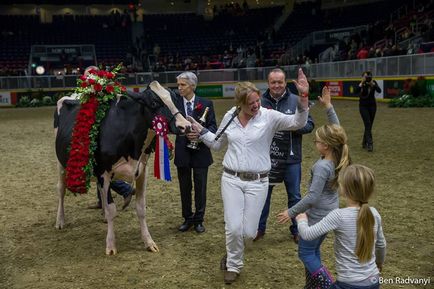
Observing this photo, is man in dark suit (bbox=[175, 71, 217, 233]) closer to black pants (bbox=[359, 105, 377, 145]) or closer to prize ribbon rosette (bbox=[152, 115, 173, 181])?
prize ribbon rosette (bbox=[152, 115, 173, 181])

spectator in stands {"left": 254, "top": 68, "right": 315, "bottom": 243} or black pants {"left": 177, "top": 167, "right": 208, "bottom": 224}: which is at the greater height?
spectator in stands {"left": 254, "top": 68, "right": 315, "bottom": 243}

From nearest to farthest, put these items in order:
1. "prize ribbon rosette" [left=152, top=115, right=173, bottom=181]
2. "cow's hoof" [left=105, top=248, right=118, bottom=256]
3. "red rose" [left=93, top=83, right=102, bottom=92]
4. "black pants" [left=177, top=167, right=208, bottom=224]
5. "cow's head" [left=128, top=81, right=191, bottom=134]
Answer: "cow's head" [left=128, top=81, right=191, bottom=134] < "prize ribbon rosette" [left=152, top=115, right=173, bottom=181] < "cow's hoof" [left=105, top=248, right=118, bottom=256] < "red rose" [left=93, top=83, right=102, bottom=92] < "black pants" [left=177, top=167, right=208, bottom=224]

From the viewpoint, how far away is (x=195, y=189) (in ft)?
19.5

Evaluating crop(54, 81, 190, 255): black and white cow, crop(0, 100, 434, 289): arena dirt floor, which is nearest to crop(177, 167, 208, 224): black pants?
crop(0, 100, 434, 289): arena dirt floor

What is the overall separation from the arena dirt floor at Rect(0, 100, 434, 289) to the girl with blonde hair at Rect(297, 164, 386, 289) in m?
1.39

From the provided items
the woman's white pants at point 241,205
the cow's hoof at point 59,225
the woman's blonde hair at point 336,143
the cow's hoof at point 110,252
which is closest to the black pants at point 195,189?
the cow's hoof at point 110,252

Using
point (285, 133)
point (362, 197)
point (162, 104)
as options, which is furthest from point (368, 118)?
point (362, 197)

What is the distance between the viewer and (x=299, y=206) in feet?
12.0

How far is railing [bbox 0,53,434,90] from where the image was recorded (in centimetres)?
2267

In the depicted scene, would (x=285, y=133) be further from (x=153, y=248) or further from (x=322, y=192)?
(x=153, y=248)

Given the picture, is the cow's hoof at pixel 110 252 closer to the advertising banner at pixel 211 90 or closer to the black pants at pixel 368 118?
the black pants at pixel 368 118

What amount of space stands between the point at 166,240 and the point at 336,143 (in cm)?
288

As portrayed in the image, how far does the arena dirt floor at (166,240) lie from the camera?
4.64 metres

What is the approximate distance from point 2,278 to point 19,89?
2826 cm
